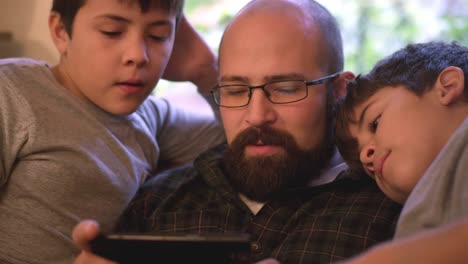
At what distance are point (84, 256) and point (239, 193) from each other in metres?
0.50

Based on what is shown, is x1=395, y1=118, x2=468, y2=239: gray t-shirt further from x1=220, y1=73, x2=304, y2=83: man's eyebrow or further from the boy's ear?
x1=220, y1=73, x2=304, y2=83: man's eyebrow

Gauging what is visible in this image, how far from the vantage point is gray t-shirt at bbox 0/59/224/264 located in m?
1.31

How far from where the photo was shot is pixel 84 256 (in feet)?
3.55

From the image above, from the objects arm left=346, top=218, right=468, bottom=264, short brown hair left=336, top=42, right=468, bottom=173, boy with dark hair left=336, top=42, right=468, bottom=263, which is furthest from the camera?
short brown hair left=336, top=42, right=468, bottom=173

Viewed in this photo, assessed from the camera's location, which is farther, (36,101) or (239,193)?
→ (239,193)

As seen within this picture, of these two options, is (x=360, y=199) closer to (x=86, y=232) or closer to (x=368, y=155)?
(x=368, y=155)

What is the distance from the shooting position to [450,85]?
3.53ft

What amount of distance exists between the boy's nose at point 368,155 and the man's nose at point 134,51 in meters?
0.59

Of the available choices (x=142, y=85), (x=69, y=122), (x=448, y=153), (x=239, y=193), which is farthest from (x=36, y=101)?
(x=448, y=153)

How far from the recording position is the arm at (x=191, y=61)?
1796 mm

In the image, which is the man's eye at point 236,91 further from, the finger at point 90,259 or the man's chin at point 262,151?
the finger at point 90,259

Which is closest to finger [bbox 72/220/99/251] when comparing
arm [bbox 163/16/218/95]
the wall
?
arm [bbox 163/16/218/95]

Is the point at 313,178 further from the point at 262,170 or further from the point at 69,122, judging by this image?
the point at 69,122

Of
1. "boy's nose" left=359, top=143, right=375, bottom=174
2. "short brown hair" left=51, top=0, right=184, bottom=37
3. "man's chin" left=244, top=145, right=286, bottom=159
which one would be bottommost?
"man's chin" left=244, top=145, right=286, bottom=159
